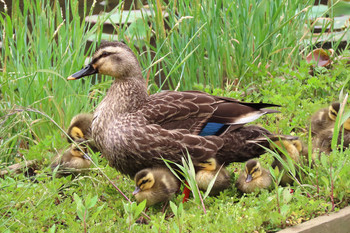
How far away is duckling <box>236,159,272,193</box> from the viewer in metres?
3.91

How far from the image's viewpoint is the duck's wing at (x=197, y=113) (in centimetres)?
409

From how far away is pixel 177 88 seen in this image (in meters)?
5.61

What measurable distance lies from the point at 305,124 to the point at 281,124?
0.22 meters

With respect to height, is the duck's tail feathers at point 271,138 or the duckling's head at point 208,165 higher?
the duck's tail feathers at point 271,138

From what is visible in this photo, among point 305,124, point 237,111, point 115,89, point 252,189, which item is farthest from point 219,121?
point 305,124

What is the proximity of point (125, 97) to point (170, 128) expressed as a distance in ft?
1.38

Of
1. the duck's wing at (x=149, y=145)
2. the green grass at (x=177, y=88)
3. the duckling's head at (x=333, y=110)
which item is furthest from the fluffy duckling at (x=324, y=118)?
the duck's wing at (x=149, y=145)

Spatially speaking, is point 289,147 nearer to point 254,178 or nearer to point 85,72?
point 254,178

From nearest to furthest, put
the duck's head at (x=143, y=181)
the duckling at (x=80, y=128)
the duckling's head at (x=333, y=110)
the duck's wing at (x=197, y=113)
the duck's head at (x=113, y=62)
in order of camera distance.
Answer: the duck's head at (x=143, y=181) → the duck's wing at (x=197, y=113) → the duck's head at (x=113, y=62) → the duckling's head at (x=333, y=110) → the duckling at (x=80, y=128)

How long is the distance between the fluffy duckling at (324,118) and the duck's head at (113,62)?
1.40 meters

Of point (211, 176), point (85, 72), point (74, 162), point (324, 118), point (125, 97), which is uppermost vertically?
point (85, 72)

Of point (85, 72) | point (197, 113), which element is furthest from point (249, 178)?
point (85, 72)

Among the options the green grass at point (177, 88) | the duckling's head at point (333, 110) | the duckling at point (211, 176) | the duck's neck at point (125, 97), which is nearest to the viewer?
the green grass at point (177, 88)

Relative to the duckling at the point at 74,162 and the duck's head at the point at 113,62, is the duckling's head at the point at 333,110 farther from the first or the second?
the duckling at the point at 74,162
